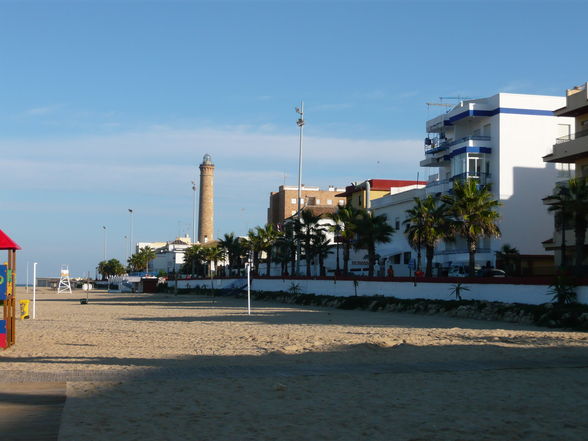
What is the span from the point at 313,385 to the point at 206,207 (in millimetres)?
140841

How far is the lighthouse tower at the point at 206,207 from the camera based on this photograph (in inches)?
5950

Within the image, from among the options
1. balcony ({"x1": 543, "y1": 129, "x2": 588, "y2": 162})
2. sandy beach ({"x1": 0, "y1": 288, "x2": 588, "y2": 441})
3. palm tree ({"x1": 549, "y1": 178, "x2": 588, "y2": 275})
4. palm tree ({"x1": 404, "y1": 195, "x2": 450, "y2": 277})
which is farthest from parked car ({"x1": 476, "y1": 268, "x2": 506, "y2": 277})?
sandy beach ({"x1": 0, "y1": 288, "x2": 588, "y2": 441})

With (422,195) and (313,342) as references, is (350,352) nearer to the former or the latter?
(313,342)

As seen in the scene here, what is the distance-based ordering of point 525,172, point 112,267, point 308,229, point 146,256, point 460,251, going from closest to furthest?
point 460,251
point 525,172
point 308,229
point 146,256
point 112,267

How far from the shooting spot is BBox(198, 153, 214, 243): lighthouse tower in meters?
151

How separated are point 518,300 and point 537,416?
23.1 m

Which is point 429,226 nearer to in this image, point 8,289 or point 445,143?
point 445,143

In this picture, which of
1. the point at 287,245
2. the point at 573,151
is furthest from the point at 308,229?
the point at 573,151

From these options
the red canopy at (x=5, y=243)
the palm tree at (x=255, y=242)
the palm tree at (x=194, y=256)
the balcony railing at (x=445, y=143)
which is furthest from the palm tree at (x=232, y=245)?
the red canopy at (x=5, y=243)

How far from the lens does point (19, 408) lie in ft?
31.9

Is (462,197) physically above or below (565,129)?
below

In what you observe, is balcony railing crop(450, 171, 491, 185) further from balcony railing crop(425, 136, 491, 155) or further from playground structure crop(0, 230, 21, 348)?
playground structure crop(0, 230, 21, 348)

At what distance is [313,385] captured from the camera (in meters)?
12.2

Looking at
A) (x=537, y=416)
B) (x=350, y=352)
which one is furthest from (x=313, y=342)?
(x=537, y=416)
